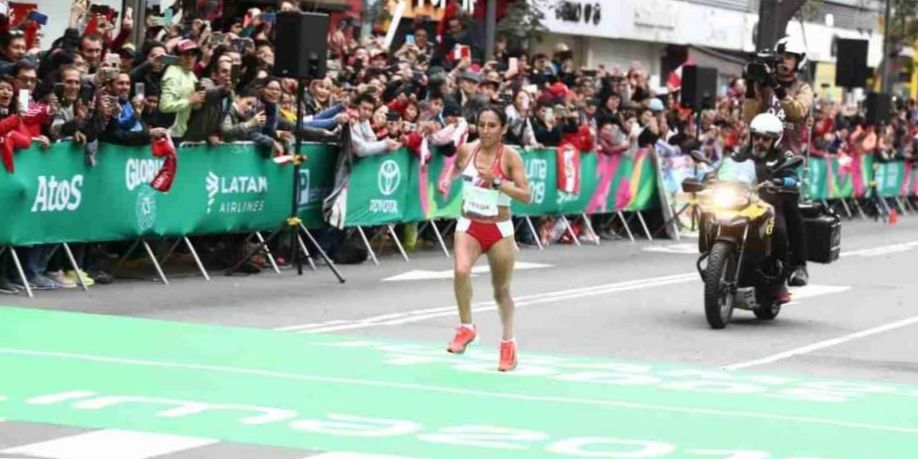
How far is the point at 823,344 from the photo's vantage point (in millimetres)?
17766

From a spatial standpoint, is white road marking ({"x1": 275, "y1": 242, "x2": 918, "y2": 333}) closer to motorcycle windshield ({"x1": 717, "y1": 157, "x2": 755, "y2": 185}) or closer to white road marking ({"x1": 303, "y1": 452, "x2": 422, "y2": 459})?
motorcycle windshield ({"x1": 717, "y1": 157, "x2": 755, "y2": 185})

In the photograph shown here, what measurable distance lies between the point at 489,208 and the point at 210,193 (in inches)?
287

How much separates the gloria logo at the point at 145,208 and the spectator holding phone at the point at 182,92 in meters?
0.86

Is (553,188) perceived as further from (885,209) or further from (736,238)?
(885,209)

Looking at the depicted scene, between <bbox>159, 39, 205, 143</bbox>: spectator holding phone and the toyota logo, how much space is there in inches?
145

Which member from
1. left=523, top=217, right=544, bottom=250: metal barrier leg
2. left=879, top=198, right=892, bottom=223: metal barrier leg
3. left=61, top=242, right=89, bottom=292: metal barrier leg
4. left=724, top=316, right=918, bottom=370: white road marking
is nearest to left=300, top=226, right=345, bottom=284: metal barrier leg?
left=61, top=242, right=89, bottom=292: metal barrier leg

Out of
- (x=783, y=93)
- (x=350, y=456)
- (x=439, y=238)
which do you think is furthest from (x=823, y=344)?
(x=439, y=238)

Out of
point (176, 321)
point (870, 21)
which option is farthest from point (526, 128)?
point (870, 21)

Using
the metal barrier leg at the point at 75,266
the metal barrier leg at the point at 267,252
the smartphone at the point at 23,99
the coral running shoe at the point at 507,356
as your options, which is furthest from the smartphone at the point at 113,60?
the coral running shoe at the point at 507,356

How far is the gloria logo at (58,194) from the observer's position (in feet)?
62.6

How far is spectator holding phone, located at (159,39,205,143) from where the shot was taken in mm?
21062

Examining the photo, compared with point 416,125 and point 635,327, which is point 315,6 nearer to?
point 416,125

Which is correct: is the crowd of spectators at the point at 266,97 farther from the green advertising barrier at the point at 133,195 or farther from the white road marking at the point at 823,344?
the white road marking at the point at 823,344

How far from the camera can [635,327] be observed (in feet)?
61.3
